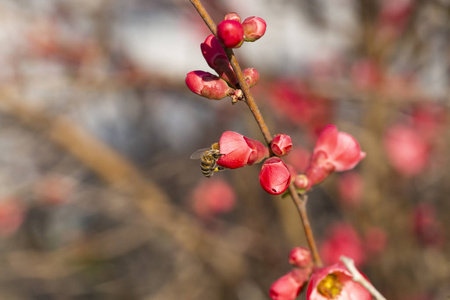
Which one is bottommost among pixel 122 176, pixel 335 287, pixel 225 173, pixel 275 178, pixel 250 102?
pixel 335 287

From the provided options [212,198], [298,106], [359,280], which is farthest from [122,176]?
[359,280]

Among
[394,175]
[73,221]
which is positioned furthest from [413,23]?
[73,221]

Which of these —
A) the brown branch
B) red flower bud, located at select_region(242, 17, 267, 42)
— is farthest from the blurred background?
red flower bud, located at select_region(242, 17, 267, 42)

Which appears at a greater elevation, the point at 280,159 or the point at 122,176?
the point at 122,176

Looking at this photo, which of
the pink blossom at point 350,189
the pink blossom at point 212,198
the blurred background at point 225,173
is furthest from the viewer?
the pink blossom at point 212,198

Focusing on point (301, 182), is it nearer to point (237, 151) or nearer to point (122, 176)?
point (237, 151)

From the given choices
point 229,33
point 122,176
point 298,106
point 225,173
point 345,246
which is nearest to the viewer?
point 229,33

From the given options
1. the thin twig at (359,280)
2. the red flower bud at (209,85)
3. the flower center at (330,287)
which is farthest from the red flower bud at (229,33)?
the flower center at (330,287)

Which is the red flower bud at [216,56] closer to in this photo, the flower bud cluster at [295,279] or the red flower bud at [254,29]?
the red flower bud at [254,29]
